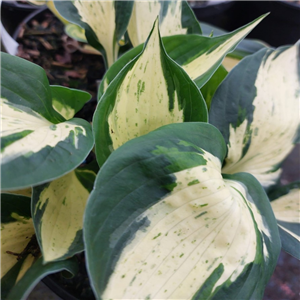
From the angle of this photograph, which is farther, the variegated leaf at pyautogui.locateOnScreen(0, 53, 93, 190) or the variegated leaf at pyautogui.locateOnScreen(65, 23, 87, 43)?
the variegated leaf at pyautogui.locateOnScreen(65, 23, 87, 43)

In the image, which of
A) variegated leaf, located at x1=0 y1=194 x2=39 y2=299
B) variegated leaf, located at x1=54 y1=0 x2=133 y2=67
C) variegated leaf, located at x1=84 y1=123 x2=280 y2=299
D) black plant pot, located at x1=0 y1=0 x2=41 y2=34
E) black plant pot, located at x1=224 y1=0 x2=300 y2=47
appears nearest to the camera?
variegated leaf, located at x1=84 y1=123 x2=280 y2=299

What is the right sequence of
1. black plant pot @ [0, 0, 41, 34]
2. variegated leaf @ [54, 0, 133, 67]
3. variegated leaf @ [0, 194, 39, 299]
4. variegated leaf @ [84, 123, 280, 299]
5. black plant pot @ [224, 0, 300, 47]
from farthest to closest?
1. black plant pot @ [224, 0, 300, 47]
2. black plant pot @ [0, 0, 41, 34]
3. variegated leaf @ [54, 0, 133, 67]
4. variegated leaf @ [0, 194, 39, 299]
5. variegated leaf @ [84, 123, 280, 299]

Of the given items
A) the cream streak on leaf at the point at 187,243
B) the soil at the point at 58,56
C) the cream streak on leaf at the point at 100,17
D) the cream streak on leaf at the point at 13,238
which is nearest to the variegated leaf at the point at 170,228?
the cream streak on leaf at the point at 187,243

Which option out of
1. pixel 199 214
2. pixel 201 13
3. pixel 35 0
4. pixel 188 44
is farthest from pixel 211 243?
pixel 201 13

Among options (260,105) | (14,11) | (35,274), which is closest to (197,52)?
(260,105)

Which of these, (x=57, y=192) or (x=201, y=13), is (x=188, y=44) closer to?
(x=57, y=192)

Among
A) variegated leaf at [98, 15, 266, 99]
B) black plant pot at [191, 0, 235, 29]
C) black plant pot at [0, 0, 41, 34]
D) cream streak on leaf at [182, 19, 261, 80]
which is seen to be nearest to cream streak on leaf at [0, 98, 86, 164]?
variegated leaf at [98, 15, 266, 99]

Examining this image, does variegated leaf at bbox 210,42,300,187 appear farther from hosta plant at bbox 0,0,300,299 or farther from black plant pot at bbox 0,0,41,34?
black plant pot at bbox 0,0,41,34

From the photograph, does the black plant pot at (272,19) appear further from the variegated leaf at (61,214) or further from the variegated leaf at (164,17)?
the variegated leaf at (61,214)
